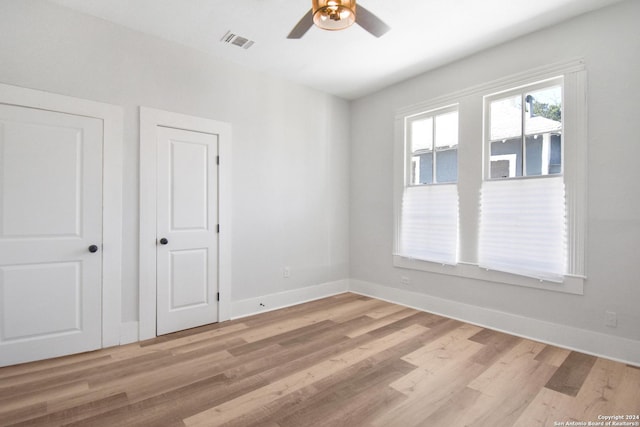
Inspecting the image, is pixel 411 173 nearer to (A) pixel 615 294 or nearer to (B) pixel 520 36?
(B) pixel 520 36

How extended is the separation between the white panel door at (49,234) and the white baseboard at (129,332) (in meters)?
0.19

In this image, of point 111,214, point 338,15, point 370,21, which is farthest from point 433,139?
point 111,214

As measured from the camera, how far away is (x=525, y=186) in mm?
3178

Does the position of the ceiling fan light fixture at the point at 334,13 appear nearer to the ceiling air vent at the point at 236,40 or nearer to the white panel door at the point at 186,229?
the ceiling air vent at the point at 236,40

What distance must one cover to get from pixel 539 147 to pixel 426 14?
5.67ft

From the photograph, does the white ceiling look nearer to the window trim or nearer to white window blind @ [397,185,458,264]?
the window trim

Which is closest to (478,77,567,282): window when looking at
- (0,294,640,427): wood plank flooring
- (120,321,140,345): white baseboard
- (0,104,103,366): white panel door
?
(0,294,640,427): wood plank flooring

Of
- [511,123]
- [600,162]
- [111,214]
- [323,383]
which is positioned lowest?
[323,383]

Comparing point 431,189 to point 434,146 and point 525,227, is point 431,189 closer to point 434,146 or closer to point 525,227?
point 434,146

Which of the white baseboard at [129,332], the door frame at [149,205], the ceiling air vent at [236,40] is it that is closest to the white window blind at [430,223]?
the ceiling air vent at [236,40]

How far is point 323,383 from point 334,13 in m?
2.53

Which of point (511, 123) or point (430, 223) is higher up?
point (511, 123)

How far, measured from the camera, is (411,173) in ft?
14.3

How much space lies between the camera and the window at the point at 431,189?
384 centimetres
